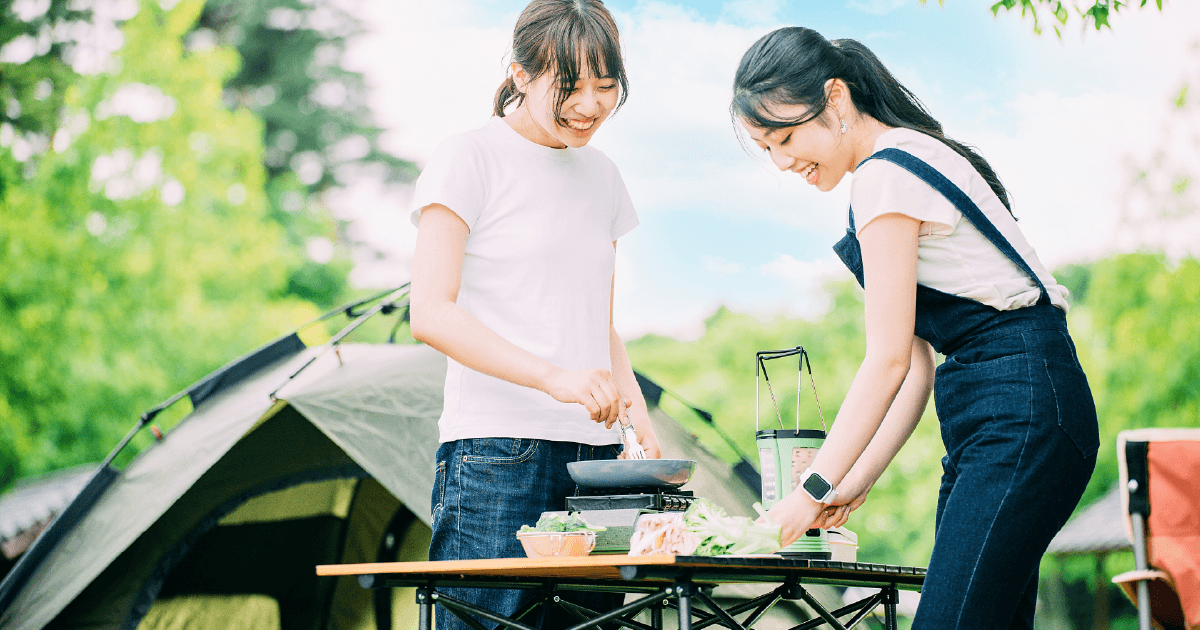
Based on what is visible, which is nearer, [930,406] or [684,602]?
[684,602]

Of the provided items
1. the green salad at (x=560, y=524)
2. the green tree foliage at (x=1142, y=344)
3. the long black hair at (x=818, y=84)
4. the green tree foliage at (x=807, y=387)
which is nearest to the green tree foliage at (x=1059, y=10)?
the long black hair at (x=818, y=84)

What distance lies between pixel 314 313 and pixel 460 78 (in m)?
9.64

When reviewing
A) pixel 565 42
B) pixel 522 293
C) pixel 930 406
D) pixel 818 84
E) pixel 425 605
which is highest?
pixel 930 406

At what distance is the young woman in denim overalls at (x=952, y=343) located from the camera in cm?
111

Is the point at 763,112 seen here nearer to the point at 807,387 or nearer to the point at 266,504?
the point at 266,504

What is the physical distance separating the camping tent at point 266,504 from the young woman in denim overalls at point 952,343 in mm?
1532

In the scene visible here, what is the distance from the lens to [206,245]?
364 inches

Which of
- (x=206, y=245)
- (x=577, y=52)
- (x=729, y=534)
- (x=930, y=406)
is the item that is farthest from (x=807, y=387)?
(x=729, y=534)

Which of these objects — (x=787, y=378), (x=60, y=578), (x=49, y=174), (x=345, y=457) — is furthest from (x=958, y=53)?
(x=60, y=578)

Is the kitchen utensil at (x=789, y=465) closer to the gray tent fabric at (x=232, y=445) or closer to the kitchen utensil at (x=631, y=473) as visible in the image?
the kitchen utensil at (x=631, y=473)

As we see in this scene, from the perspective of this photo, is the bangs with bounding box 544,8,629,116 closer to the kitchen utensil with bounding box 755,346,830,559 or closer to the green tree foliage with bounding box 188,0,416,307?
the kitchen utensil with bounding box 755,346,830,559

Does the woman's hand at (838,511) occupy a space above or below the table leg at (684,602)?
above

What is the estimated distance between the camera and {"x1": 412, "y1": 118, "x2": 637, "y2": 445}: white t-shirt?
55.9 inches

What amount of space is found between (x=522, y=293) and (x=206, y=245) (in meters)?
8.63
